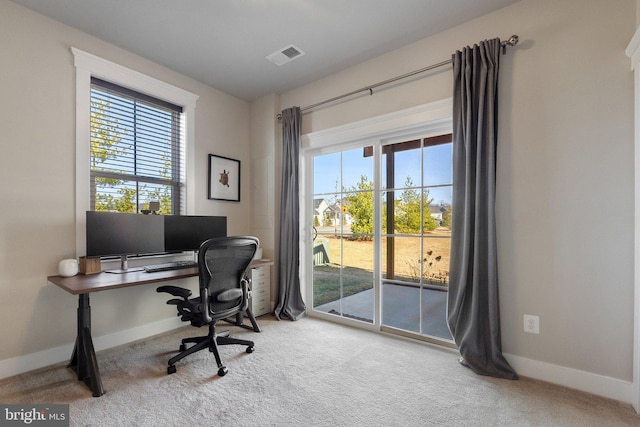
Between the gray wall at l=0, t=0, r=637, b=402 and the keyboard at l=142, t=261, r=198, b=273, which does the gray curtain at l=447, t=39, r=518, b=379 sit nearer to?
the gray wall at l=0, t=0, r=637, b=402

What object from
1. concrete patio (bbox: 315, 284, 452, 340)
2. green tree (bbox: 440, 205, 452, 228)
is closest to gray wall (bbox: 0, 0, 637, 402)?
green tree (bbox: 440, 205, 452, 228)

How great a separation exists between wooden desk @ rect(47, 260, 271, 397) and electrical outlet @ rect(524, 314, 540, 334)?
2.65m

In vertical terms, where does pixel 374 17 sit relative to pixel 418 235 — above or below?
above

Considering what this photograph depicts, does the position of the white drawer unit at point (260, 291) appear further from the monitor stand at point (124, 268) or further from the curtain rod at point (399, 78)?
the curtain rod at point (399, 78)

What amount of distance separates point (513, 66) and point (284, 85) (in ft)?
7.60

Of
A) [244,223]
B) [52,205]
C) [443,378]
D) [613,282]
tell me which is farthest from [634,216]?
[52,205]

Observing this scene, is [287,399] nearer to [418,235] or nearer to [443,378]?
[443,378]

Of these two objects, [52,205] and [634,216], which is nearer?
[634,216]

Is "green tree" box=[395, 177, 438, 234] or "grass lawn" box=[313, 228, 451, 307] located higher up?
"green tree" box=[395, 177, 438, 234]

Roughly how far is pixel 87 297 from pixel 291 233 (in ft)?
6.29

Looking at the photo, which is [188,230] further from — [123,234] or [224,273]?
[224,273]

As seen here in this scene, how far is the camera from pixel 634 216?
1806mm

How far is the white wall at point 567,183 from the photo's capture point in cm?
186

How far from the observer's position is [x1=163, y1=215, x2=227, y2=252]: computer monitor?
2.89m
